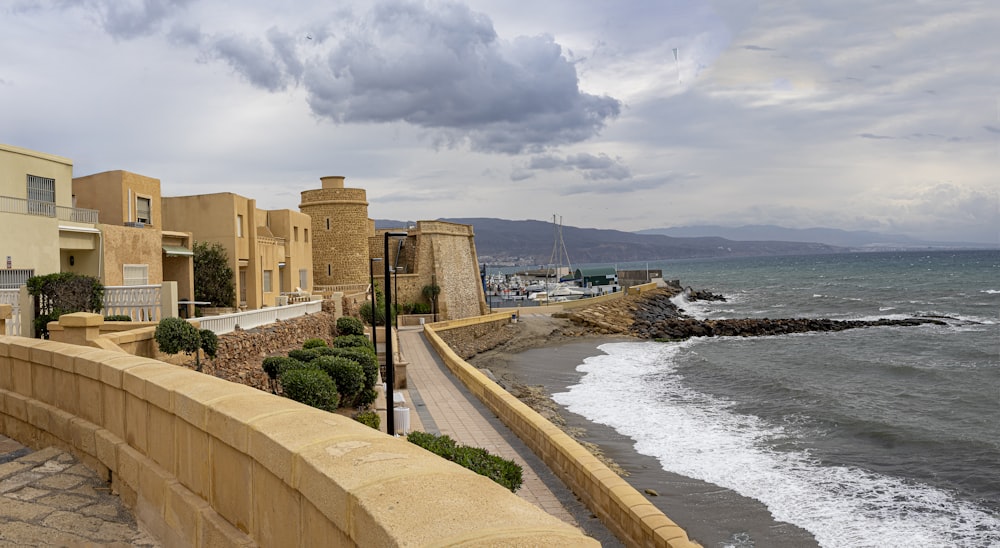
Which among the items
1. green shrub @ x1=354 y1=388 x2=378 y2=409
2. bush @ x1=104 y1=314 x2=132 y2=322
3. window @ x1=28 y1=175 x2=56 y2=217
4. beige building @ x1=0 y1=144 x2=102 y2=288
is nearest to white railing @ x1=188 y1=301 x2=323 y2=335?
bush @ x1=104 y1=314 x2=132 y2=322

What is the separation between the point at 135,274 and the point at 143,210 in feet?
10.7

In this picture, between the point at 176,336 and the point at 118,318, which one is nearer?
the point at 176,336

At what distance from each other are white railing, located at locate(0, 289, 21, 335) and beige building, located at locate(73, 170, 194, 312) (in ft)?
17.9

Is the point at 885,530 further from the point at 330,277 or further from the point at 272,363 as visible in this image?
the point at 330,277

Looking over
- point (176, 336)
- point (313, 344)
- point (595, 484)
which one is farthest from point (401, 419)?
point (313, 344)

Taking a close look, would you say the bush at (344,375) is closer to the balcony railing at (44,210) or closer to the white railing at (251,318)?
the white railing at (251,318)

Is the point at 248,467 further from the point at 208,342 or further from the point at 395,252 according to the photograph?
the point at 395,252

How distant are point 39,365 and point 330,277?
129 feet

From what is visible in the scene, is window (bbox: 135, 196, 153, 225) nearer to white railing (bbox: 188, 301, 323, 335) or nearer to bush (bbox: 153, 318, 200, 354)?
white railing (bbox: 188, 301, 323, 335)

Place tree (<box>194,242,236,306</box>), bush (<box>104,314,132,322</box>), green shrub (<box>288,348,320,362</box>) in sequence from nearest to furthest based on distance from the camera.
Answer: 1. bush (<box>104,314,132,322</box>)
2. green shrub (<box>288,348,320,362</box>)
3. tree (<box>194,242,236,306</box>)

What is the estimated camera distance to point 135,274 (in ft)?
73.5

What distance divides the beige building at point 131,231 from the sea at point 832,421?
44.9ft

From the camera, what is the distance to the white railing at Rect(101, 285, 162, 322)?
Answer: 17172 mm

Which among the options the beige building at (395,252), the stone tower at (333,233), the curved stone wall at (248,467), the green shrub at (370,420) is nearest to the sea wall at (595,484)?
the green shrub at (370,420)
